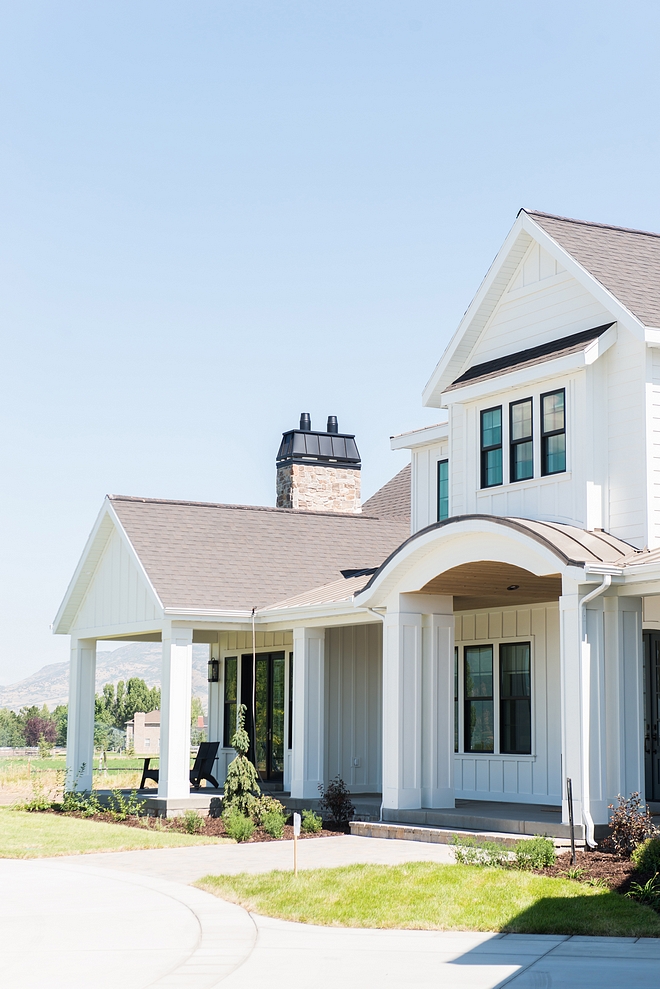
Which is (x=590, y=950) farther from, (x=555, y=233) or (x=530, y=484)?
(x=555, y=233)

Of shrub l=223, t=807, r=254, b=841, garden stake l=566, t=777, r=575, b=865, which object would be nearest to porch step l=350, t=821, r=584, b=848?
garden stake l=566, t=777, r=575, b=865

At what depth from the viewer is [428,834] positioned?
50.3 ft

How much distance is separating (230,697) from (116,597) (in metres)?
3.94

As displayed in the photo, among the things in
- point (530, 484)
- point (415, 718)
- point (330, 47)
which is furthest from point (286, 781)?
point (330, 47)

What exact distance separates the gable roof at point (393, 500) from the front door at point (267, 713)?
14.9 ft

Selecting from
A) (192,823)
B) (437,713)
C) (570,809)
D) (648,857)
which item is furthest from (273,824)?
(648,857)

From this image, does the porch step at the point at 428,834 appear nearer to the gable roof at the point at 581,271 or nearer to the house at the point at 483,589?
the house at the point at 483,589

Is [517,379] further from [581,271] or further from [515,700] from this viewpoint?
[515,700]

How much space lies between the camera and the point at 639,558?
46.0 ft

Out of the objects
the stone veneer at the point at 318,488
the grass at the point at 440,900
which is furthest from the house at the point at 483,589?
the stone veneer at the point at 318,488

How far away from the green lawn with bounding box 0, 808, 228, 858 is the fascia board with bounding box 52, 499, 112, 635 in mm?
5355

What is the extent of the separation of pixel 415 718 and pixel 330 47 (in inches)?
365

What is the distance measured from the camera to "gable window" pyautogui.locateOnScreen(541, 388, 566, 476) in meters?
15.8

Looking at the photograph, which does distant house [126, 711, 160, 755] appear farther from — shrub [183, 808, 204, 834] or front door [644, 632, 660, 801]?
front door [644, 632, 660, 801]
